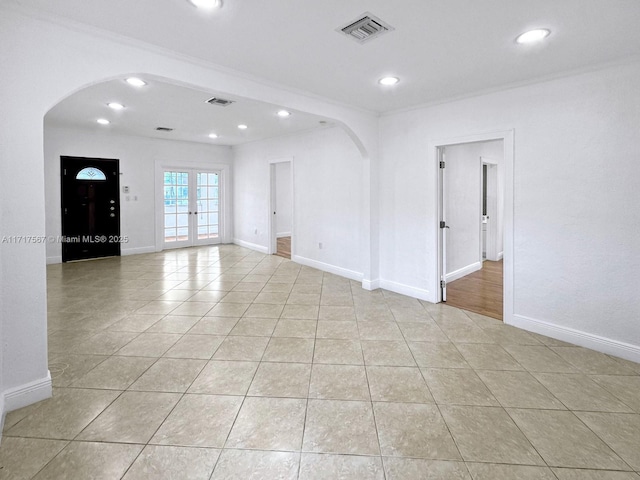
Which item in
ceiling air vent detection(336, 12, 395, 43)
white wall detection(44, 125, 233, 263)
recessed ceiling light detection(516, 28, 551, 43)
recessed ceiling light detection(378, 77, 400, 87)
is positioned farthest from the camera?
white wall detection(44, 125, 233, 263)

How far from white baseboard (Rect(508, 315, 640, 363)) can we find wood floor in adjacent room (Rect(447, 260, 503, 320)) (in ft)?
1.08

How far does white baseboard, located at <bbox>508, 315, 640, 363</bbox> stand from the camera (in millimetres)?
2939

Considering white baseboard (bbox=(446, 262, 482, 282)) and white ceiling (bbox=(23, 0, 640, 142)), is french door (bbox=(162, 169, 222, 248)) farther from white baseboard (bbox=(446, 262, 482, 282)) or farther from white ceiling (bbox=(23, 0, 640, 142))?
white baseboard (bbox=(446, 262, 482, 282))

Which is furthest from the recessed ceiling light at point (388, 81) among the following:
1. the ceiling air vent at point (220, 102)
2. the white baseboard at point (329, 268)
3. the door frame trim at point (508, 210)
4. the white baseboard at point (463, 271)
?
the white baseboard at point (463, 271)

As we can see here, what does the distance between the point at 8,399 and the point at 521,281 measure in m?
4.27

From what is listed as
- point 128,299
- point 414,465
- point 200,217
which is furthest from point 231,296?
point 200,217

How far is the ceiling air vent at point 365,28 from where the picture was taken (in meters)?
2.31

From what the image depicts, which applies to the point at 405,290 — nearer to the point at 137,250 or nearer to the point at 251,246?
the point at 251,246

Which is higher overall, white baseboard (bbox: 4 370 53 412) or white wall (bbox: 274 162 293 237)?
white wall (bbox: 274 162 293 237)

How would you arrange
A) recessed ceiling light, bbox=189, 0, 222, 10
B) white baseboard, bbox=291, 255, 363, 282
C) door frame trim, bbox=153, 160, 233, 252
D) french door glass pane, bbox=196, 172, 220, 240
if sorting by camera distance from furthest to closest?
french door glass pane, bbox=196, 172, 220, 240 → door frame trim, bbox=153, 160, 233, 252 → white baseboard, bbox=291, 255, 363, 282 → recessed ceiling light, bbox=189, 0, 222, 10

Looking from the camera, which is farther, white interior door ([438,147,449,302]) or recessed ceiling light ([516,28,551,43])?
white interior door ([438,147,449,302])

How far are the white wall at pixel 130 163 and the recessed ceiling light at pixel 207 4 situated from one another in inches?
234

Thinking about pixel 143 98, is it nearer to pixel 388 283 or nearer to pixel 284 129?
pixel 284 129

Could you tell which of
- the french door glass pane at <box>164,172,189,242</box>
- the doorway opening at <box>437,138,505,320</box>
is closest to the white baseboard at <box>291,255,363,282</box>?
the doorway opening at <box>437,138,505,320</box>
